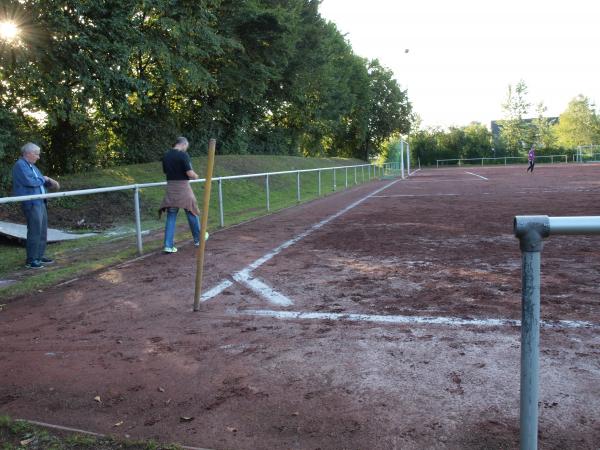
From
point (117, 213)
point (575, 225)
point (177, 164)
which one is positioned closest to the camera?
point (575, 225)

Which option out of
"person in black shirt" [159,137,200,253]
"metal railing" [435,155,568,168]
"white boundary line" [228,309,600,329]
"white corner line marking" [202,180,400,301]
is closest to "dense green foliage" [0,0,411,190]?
"person in black shirt" [159,137,200,253]

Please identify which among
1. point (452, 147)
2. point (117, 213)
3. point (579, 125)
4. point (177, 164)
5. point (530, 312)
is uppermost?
point (579, 125)

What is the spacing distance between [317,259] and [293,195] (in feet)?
50.2

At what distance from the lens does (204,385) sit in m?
3.61

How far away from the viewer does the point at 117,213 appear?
14.6 metres

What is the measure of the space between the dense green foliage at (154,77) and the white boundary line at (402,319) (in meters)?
11.6

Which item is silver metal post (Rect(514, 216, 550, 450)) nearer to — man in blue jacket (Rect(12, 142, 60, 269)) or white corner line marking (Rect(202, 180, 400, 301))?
white corner line marking (Rect(202, 180, 400, 301))

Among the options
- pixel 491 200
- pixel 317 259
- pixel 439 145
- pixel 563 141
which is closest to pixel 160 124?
pixel 491 200

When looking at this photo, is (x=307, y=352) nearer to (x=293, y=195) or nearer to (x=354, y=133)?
(x=293, y=195)

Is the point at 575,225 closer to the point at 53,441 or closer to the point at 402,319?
the point at 53,441

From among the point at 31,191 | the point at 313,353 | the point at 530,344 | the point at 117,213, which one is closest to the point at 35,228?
the point at 31,191

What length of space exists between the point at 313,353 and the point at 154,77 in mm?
21199

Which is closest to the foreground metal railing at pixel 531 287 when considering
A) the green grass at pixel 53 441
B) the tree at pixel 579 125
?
the green grass at pixel 53 441

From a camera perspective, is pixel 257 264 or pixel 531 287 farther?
pixel 257 264
